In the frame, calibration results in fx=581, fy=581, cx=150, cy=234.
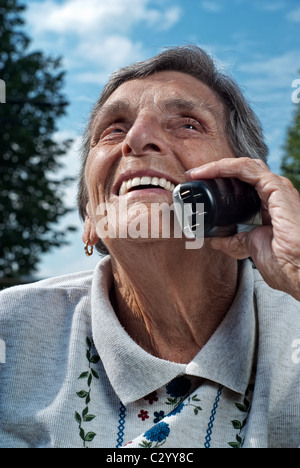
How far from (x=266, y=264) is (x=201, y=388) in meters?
0.55

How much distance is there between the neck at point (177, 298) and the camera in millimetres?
2463

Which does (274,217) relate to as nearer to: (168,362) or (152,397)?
(168,362)

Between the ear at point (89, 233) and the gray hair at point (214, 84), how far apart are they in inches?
21.4

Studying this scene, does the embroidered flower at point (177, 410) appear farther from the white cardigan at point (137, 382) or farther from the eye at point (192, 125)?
the eye at point (192, 125)

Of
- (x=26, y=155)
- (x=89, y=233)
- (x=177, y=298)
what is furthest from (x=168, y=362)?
(x=26, y=155)

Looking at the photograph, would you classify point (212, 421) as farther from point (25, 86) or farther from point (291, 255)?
point (25, 86)

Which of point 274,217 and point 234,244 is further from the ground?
point 274,217

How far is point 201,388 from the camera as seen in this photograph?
2.27m

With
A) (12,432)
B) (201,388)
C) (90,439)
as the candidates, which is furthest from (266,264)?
(12,432)

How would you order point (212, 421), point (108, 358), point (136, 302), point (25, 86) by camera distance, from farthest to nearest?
point (25, 86), point (136, 302), point (108, 358), point (212, 421)

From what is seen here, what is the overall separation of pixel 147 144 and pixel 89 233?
0.70m

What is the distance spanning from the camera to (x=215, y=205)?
1.97m

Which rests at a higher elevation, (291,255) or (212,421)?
(291,255)

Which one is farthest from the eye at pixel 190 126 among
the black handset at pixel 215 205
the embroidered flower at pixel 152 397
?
the embroidered flower at pixel 152 397
